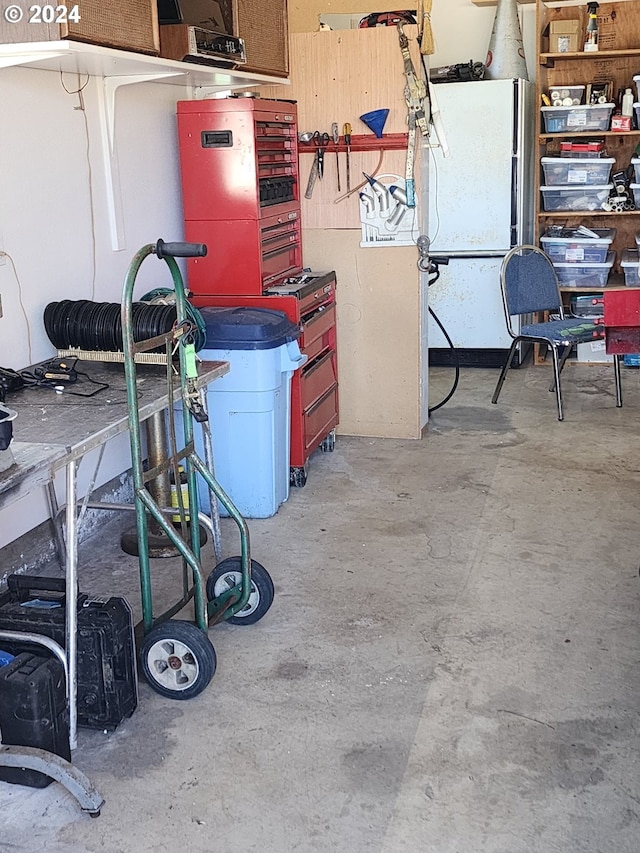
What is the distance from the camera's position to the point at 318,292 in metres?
4.28

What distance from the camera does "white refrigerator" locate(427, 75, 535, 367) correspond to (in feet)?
19.2

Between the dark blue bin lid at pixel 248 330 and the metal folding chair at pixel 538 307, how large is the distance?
1.98 metres

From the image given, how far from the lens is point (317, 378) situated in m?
4.36

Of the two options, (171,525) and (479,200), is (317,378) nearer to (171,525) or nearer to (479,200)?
(171,525)

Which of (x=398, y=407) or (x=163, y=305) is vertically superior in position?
(x=163, y=305)

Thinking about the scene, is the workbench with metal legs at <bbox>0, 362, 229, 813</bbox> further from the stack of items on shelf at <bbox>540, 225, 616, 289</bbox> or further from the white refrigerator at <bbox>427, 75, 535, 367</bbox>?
the stack of items on shelf at <bbox>540, 225, 616, 289</bbox>

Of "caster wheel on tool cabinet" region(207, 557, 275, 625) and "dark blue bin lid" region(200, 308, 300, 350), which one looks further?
"dark blue bin lid" region(200, 308, 300, 350)

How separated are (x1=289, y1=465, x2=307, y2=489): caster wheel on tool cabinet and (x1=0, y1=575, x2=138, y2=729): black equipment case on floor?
1763 millimetres

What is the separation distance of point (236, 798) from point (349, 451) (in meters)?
2.61

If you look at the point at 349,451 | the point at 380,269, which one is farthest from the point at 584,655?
the point at 380,269

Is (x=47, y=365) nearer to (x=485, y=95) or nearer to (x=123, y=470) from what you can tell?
(x=123, y=470)

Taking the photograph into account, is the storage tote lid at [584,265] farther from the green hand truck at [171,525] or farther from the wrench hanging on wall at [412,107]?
the green hand truck at [171,525]

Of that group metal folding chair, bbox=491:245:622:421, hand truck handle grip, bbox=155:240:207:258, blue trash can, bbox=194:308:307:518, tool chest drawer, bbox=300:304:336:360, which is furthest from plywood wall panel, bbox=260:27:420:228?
hand truck handle grip, bbox=155:240:207:258

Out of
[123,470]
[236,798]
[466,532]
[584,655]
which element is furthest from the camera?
[123,470]
